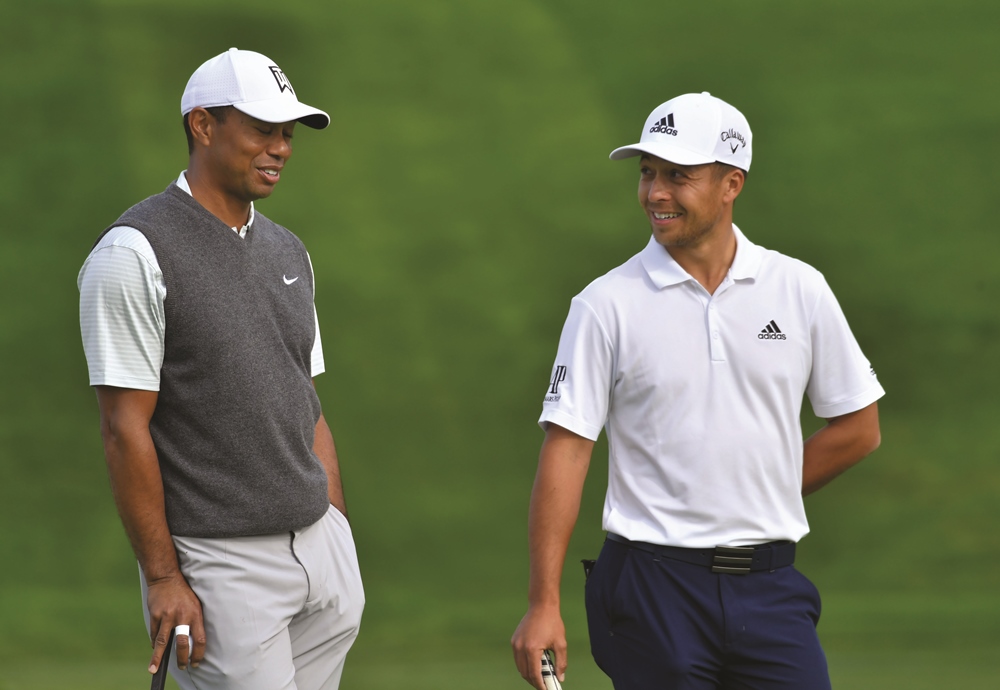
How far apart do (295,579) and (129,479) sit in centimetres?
36

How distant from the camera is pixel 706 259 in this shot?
7.23 ft

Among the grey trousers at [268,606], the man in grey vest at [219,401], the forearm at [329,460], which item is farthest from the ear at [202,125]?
the grey trousers at [268,606]

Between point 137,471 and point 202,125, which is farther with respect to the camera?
point 202,125

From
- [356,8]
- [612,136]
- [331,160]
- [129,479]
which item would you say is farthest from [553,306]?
[129,479]

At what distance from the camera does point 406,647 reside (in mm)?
3822

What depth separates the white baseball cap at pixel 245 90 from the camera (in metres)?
2.15

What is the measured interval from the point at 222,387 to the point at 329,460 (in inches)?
16.1

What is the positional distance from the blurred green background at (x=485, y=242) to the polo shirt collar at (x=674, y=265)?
1.57m

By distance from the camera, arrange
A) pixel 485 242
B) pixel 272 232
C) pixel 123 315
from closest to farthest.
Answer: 1. pixel 123 315
2. pixel 272 232
3. pixel 485 242

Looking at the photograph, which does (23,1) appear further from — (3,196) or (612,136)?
(612,136)

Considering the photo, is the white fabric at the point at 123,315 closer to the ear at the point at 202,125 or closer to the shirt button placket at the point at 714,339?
the ear at the point at 202,125

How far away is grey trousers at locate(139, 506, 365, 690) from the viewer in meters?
2.10

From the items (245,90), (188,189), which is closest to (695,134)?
(245,90)

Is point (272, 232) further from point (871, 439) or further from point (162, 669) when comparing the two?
point (871, 439)
